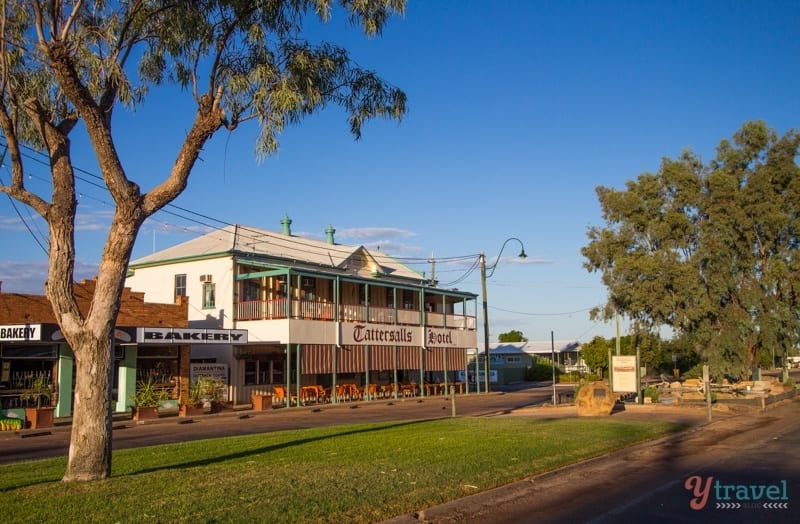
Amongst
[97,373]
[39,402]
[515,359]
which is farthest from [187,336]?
[515,359]

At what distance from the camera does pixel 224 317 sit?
34.2m

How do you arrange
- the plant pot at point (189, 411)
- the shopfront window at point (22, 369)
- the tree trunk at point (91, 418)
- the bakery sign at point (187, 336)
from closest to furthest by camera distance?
the tree trunk at point (91, 418)
the shopfront window at point (22, 369)
the bakery sign at point (187, 336)
the plant pot at point (189, 411)

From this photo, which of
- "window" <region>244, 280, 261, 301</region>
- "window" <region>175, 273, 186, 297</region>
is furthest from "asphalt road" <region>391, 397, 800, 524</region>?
"window" <region>175, 273, 186, 297</region>

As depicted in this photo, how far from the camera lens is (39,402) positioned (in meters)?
24.7

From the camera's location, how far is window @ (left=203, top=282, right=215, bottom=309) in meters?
34.7

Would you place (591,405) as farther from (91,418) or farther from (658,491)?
(91,418)

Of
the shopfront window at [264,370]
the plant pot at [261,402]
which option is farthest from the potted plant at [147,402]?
the shopfront window at [264,370]

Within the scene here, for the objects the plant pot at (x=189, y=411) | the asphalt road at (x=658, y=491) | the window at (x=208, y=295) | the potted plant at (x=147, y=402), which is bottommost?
the asphalt road at (x=658, y=491)

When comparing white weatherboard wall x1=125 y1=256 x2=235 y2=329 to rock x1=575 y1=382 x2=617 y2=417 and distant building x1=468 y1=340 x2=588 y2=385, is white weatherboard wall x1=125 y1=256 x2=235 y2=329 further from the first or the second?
distant building x1=468 y1=340 x2=588 y2=385

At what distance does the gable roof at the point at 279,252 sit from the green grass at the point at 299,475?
65.7 ft

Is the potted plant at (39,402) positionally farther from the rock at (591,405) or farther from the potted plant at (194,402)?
the rock at (591,405)

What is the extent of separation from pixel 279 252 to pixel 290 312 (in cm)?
639

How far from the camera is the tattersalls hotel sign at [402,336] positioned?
121ft

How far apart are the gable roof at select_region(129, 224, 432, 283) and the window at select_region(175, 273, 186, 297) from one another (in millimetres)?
834
